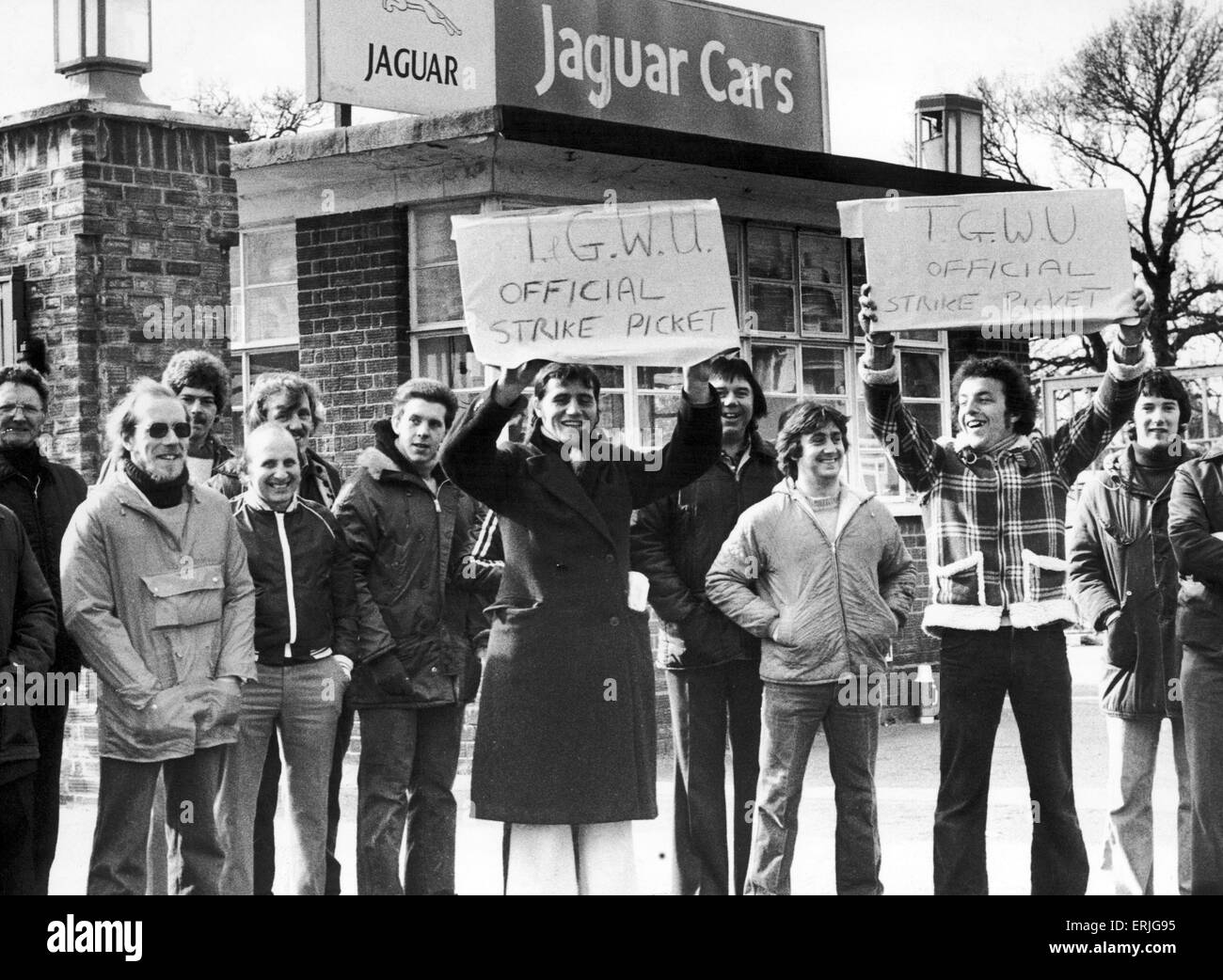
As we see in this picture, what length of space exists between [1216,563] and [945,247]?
1425 mm

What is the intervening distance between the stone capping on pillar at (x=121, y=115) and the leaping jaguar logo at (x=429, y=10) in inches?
80.5

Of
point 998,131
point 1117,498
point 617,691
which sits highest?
point 998,131

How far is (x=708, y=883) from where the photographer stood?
655 centimetres

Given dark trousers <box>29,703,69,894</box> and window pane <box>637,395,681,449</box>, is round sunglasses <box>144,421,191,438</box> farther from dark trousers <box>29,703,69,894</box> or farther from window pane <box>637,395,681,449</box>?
window pane <box>637,395,681,449</box>

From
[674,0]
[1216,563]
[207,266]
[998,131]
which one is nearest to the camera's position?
[1216,563]

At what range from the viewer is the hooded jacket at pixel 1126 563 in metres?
6.70

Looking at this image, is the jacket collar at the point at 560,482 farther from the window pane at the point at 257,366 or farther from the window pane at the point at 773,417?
the window pane at the point at 773,417

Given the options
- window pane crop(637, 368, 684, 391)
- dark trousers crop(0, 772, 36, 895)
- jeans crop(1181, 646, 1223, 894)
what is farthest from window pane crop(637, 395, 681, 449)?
dark trousers crop(0, 772, 36, 895)

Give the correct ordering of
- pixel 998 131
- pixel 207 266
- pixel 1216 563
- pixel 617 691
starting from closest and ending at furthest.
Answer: pixel 617 691 → pixel 1216 563 → pixel 207 266 → pixel 998 131

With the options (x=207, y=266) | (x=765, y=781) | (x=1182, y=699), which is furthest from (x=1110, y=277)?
(x=207, y=266)

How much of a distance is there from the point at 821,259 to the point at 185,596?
7.16 m

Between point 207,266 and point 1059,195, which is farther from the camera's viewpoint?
point 207,266

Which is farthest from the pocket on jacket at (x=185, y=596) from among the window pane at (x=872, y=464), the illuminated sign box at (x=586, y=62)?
the window pane at (x=872, y=464)

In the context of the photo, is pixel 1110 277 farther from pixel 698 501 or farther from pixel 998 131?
pixel 998 131
